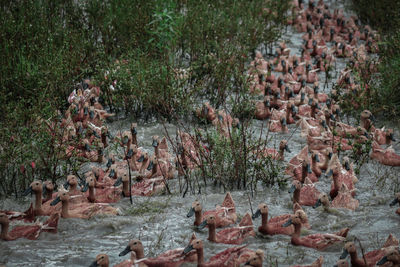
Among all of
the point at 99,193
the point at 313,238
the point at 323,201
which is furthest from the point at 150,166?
the point at 313,238

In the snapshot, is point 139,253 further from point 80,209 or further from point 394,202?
point 394,202

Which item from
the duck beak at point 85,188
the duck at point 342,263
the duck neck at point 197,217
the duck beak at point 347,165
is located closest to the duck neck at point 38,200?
the duck beak at point 85,188

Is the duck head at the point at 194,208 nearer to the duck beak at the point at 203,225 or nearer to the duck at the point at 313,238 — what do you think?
the duck beak at the point at 203,225

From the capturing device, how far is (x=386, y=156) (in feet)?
21.5

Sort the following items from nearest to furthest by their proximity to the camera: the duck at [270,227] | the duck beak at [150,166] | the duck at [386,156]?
the duck at [270,227], the duck beak at [150,166], the duck at [386,156]

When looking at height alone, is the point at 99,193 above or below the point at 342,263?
above

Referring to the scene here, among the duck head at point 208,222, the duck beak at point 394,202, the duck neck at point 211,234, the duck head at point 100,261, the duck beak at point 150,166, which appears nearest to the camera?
the duck head at point 100,261

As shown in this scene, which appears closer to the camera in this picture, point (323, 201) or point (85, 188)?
point (323, 201)

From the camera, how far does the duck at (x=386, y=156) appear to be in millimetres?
6543

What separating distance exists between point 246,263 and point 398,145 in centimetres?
382

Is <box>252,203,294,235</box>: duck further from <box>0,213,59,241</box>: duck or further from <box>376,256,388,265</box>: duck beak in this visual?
<box>0,213,59,241</box>: duck

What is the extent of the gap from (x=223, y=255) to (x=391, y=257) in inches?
50.4

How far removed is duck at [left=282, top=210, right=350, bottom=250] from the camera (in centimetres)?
471

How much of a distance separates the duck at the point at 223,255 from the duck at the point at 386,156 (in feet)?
9.28
